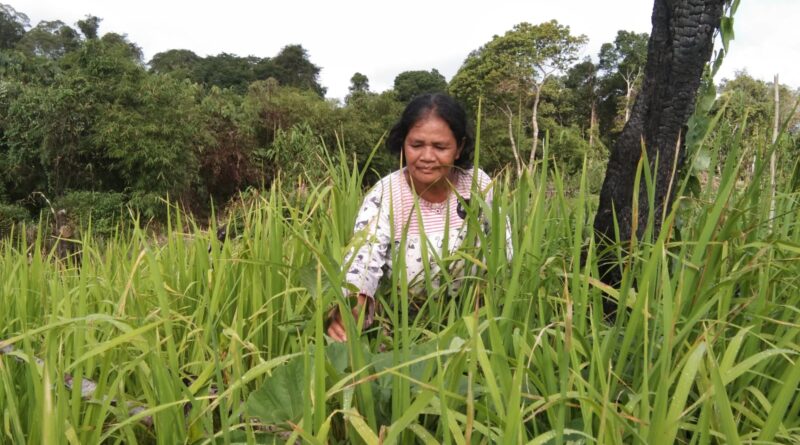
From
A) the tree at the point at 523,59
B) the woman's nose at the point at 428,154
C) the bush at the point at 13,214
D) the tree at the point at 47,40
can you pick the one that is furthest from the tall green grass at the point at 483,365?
the tree at the point at 47,40

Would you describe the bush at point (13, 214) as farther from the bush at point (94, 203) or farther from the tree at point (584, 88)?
the tree at point (584, 88)

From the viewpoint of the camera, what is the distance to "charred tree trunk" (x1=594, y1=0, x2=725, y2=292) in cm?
139

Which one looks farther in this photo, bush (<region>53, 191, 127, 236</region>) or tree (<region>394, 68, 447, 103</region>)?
tree (<region>394, 68, 447, 103</region>)

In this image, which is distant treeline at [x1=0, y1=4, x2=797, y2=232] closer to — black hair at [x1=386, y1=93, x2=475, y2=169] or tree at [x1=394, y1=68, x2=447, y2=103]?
black hair at [x1=386, y1=93, x2=475, y2=169]

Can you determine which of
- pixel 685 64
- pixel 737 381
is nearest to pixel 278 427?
pixel 737 381

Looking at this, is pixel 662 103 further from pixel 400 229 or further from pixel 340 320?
pixel 340 320

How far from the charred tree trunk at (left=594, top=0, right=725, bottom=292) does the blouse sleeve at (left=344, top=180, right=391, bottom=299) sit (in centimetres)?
55

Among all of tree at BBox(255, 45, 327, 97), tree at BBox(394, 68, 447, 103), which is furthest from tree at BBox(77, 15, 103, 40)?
tree at BBox(394, 68, 447, 103)

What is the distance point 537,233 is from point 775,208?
2.20 feet

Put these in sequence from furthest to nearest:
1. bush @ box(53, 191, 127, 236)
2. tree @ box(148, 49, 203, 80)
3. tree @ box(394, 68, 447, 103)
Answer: tree @ box(148, 49, 203, 80) → tree @ box(394, 68, 447, 103) → bush @ box(53, 191, 127, 236)

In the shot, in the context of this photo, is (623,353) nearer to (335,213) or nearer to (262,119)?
(335,213)

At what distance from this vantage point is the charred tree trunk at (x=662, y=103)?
4.55 ft

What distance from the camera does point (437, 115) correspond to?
1.72 m

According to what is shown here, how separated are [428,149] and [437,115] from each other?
0.11 m
